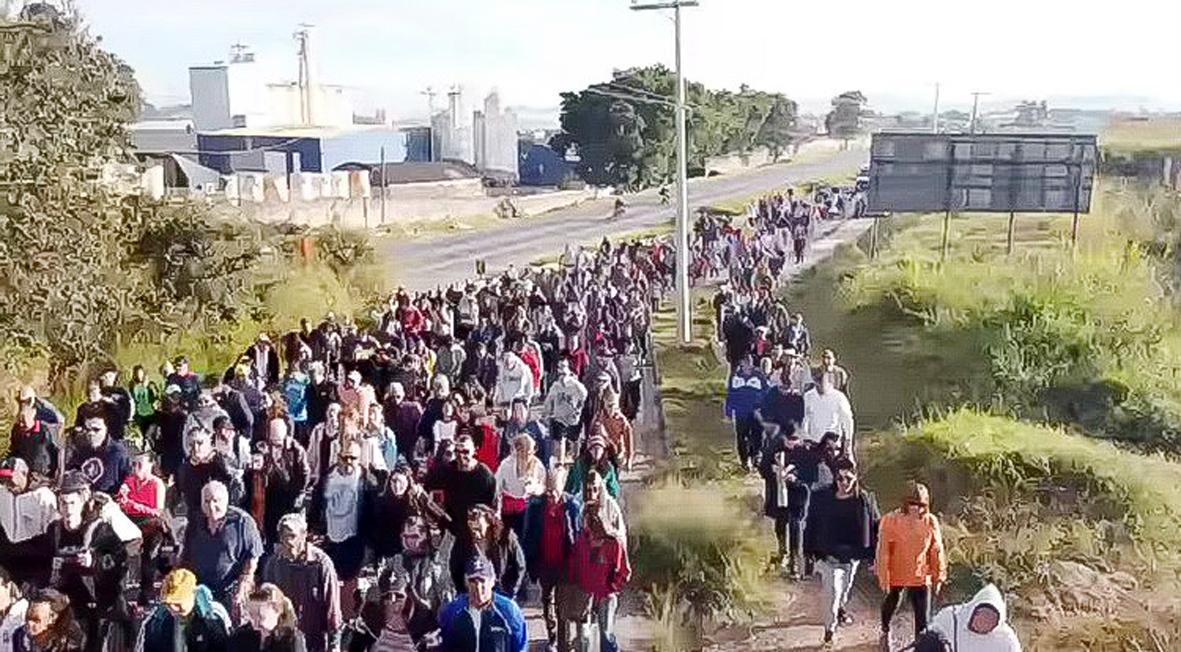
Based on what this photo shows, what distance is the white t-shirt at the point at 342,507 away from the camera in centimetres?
314

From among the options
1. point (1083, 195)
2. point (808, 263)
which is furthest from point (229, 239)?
point (1083, 195)

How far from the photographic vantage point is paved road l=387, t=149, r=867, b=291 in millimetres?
3771

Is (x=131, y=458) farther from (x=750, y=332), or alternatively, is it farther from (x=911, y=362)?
(x=911, y=362)

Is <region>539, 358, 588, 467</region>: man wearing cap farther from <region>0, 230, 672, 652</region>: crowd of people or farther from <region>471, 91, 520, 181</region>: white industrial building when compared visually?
<region>471, 91, 520, 181</region>: white industrial building

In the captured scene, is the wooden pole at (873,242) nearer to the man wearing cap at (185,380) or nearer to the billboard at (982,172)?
the billboard at (982,172)

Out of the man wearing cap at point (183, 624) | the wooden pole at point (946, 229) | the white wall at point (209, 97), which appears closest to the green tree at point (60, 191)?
the white wall at point (209, 97)

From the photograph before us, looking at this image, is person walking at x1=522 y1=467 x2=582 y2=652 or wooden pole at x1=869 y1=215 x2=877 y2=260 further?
wooden pole at x1=869 y1=215 x2=877 y2=260

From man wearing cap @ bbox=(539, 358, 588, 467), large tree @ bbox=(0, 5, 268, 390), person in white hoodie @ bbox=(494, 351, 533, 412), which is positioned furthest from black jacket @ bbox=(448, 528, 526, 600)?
large tree @ bbox=(0, 5, 268, 390)

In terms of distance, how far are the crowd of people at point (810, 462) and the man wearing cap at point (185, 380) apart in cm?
154

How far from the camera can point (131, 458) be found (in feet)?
11.5

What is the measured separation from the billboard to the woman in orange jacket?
2.81 feet

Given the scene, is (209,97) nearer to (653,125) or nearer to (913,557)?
(653,125)

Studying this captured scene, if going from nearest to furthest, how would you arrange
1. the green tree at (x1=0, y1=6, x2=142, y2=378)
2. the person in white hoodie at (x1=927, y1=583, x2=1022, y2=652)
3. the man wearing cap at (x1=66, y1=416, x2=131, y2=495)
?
the person in white hoodie at (x1=927, y1=583, x2=1022, y2=652), the man wearing cap at (x1=66, y1=416, x2=131, y2=495), the green tree at (x1=0, y1=6, x2=142, y2=378)

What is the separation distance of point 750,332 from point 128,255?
1.88m
